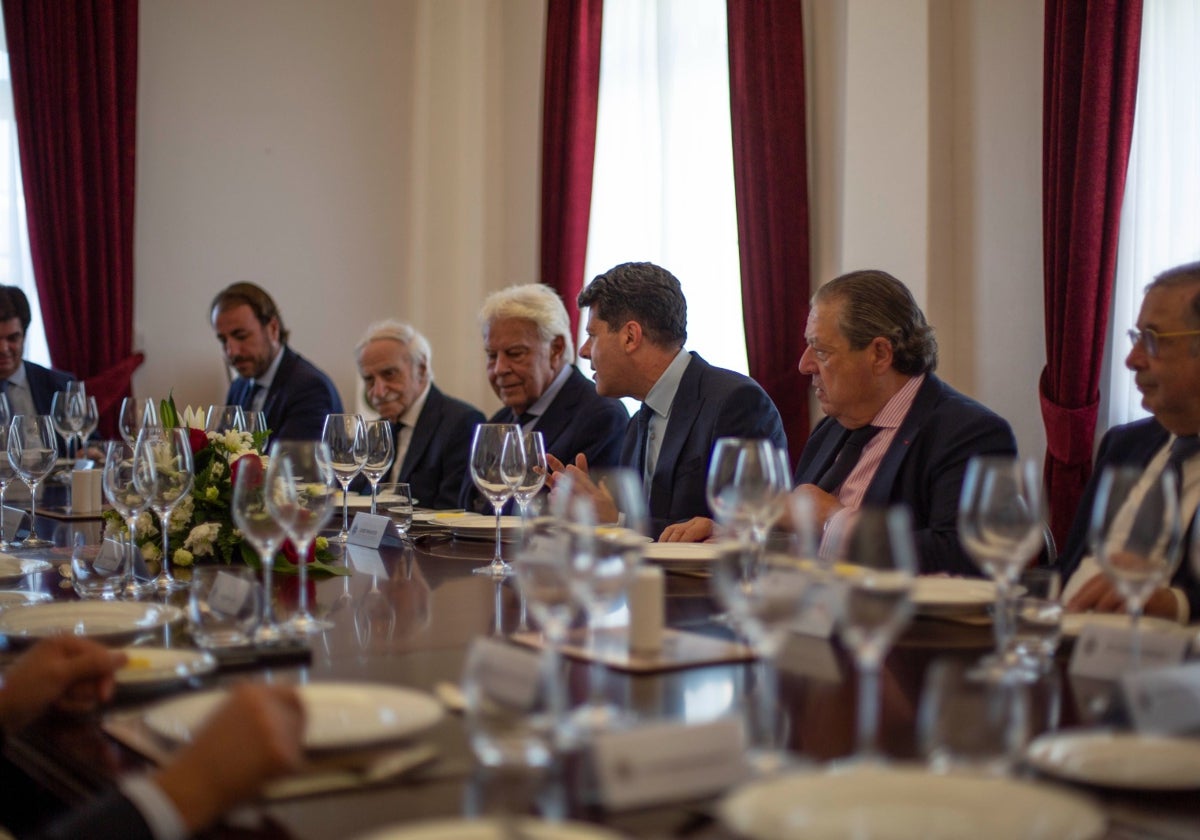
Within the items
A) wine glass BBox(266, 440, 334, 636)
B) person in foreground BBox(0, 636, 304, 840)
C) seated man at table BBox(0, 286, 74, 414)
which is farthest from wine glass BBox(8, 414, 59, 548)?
seated man at table BBox(0, 286, 74, 414)

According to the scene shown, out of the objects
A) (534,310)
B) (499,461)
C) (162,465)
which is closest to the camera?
(162,465)

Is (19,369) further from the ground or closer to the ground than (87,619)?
further from the ground

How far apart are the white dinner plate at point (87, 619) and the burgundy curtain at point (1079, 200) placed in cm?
338

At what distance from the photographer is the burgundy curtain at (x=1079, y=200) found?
4.39m

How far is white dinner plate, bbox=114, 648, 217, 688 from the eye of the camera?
1.49 metres

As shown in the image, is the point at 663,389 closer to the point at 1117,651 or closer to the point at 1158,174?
the point at 1158,174

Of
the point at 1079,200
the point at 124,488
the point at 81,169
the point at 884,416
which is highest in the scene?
the point at 81,169

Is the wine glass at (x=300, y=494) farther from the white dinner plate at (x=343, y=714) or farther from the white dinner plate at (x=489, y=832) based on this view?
the white dinner plate at (x=489, y=832)

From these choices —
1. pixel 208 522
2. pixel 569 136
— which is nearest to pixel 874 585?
pixel 208 522

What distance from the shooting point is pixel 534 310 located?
4555 mm

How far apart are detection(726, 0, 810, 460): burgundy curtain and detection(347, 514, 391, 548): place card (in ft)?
9.09

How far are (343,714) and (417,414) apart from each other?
3.92 meters

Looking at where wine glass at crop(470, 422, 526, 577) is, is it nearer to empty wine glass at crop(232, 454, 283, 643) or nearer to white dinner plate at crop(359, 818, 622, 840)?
empty wine glass at crop(232, 454, 283, 643)

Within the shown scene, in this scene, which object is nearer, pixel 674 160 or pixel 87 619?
pixel 87 619
